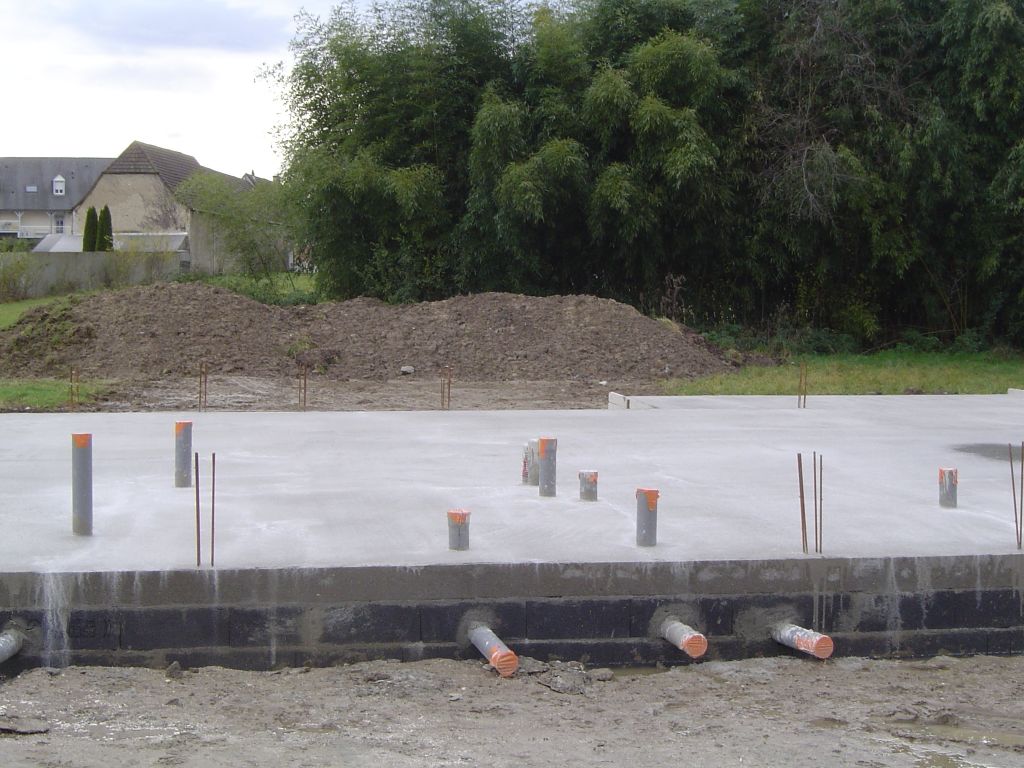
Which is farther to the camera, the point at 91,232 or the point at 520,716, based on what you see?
the point at 91,232

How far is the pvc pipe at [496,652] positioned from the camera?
5.54 m

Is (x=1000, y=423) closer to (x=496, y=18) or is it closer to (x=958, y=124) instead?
(x=958, y=124)

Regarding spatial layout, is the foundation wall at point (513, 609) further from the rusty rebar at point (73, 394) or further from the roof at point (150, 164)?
the roof at point (150, 164)

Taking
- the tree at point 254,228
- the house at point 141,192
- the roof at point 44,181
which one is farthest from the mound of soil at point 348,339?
the roof at point 44,181

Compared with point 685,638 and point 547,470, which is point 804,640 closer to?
point 685,638

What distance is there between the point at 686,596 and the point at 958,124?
65.1 ft

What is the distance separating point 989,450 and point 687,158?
41.1 feet

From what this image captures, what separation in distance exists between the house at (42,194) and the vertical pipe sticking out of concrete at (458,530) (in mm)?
62426

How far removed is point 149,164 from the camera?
46.8 m

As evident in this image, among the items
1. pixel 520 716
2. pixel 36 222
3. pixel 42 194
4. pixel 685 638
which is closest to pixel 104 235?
pixel 36 222

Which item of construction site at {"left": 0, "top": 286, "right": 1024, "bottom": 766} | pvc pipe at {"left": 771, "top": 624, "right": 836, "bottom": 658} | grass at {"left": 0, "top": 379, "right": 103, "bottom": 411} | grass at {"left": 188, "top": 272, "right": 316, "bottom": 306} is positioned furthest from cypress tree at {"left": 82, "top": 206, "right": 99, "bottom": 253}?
pvc pipe at {"left": 771, "top": 624, "right": 836, "bottom": 658}

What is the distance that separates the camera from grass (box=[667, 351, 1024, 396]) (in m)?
16.9

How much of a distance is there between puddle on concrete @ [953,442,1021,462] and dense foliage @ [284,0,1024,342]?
12013 millimetres

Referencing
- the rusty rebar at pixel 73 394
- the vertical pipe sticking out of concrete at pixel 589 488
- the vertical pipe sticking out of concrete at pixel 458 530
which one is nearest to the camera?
the vertical pipe sticking out of concrete at pixel 458 530
